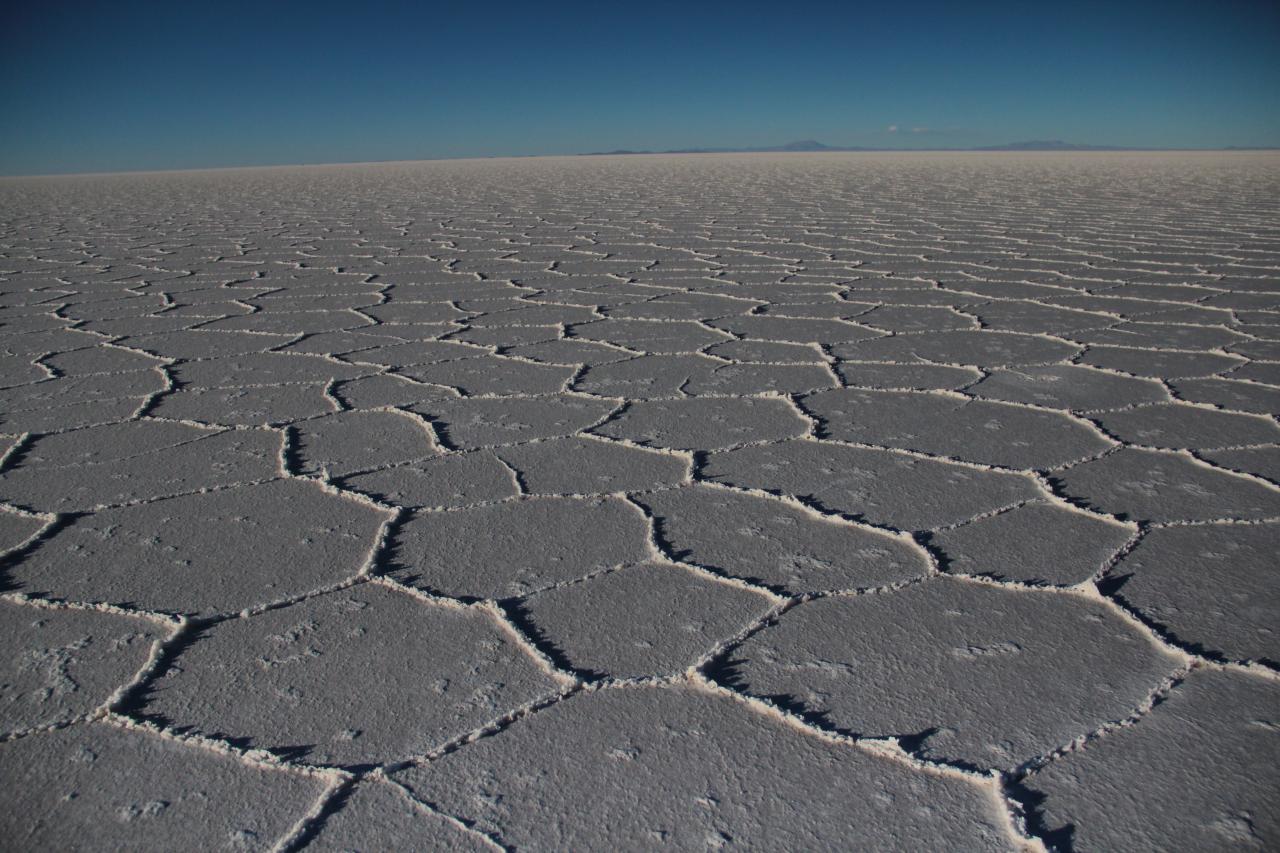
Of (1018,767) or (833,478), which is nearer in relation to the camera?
(1018,767)

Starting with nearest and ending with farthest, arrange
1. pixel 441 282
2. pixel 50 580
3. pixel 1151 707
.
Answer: pixel 1151 707
pixel 50 580
pixel 441 282

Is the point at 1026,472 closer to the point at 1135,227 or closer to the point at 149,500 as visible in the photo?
the point at 149,500

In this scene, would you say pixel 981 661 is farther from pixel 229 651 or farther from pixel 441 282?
pixel 441 282

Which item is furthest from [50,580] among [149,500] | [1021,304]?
[1021,304]

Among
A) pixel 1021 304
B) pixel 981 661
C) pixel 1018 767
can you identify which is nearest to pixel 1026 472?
pixel 981 661

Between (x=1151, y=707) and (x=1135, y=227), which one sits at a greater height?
(x=1151, y=707)

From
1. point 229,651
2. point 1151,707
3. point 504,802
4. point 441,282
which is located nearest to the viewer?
point 504,802
